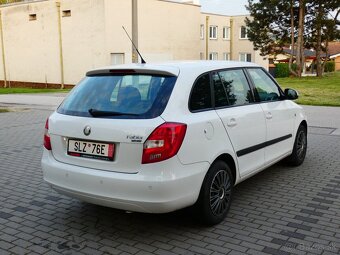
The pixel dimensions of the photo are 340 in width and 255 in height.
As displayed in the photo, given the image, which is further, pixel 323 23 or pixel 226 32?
pixel 226 32

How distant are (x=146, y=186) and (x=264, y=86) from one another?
Answer: 2.65 meters

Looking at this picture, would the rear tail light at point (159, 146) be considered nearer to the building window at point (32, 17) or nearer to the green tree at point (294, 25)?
the green tree at point (294, 25)

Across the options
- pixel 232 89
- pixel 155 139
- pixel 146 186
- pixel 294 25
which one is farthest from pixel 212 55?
pixel 146 186

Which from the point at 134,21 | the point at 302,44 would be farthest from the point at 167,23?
the point at 134,21

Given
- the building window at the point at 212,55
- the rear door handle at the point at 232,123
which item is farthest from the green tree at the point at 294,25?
the rear door handle at the point at 232,123

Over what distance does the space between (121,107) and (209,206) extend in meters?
1.28

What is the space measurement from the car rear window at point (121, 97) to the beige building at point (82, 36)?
26468 mm

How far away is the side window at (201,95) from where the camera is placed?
4066 mm

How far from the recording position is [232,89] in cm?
478

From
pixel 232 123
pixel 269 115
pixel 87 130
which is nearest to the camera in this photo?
pixel 87 130

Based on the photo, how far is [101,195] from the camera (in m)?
3.78

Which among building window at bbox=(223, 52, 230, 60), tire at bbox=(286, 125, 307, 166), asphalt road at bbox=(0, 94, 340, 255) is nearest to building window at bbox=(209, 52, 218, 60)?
building window at bbox=(223, 52, 230, 60)

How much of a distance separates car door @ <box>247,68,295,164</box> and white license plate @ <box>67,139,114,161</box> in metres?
2.24

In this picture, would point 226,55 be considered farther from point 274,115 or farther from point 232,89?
point 232,89
